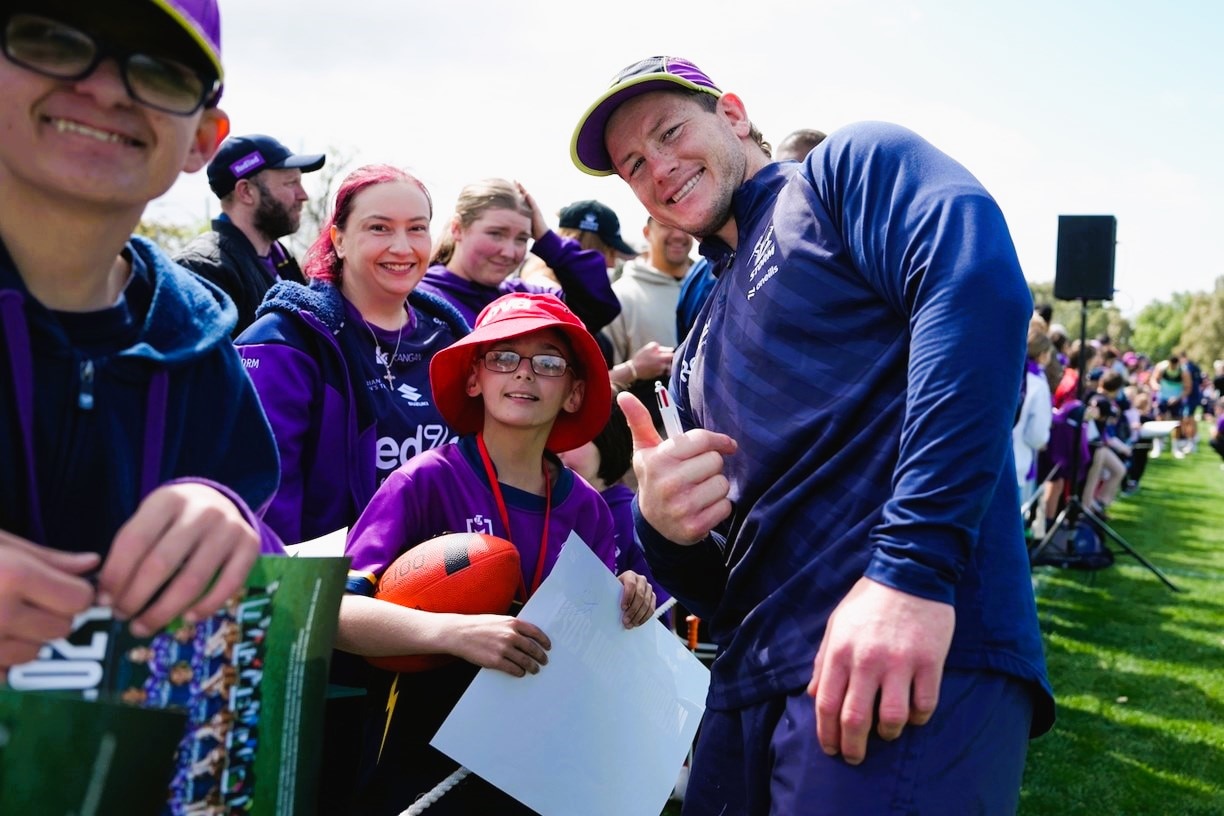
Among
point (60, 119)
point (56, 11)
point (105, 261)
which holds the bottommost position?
point (105, 261)

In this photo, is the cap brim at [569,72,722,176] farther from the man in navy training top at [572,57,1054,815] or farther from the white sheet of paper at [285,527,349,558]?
the white sheet of paper at [285,527,349,558]

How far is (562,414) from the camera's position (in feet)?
10.3

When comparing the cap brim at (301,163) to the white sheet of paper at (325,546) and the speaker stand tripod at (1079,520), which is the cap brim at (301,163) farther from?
the speaker stand tripod at (1079,520)

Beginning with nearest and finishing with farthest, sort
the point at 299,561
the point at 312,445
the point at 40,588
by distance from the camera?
the point at 40,588 → the point at 299,561 → the point at 312,445

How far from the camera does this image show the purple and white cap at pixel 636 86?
2383 millimetres

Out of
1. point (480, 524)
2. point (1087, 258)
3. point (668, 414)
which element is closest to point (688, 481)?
point (668, 414)

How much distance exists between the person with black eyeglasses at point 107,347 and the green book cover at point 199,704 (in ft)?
0.13

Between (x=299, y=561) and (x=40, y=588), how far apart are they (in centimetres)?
31

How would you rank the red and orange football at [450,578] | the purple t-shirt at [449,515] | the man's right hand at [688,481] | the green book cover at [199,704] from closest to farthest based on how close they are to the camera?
the green book cover at [199,704]
the man's right hand at [688,481]
the red and orange football at [450,578]
the purple t-shirt at [449,515]

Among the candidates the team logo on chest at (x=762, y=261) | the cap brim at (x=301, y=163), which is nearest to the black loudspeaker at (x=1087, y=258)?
the cap brim at (x=301, y=163)

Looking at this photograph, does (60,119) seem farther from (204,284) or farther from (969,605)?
(969,605)

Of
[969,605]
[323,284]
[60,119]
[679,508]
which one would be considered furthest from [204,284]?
[323,284]

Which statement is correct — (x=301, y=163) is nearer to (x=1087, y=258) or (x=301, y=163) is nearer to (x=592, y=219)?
(x=592, y=219)

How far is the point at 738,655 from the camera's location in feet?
6.87
